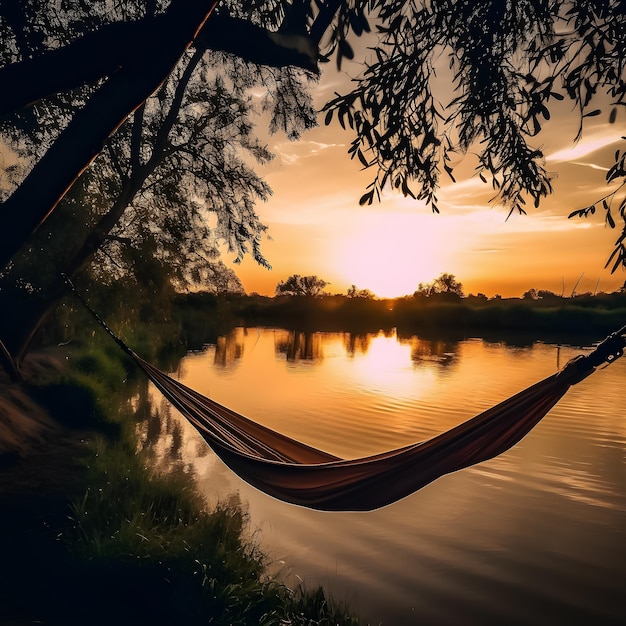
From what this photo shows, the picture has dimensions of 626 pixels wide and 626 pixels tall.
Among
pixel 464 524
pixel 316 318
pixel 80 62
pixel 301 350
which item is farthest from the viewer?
pixel 316 318

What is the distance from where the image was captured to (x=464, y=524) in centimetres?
591

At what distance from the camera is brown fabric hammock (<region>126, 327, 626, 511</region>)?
2.70 meters

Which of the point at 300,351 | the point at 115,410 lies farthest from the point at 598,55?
the point at 300,351

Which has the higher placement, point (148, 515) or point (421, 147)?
point (421, 147)

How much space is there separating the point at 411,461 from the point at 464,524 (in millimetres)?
3603

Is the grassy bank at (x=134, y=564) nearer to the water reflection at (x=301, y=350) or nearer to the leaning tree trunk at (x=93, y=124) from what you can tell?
the leaning tree trunk at (x=93, y=124)

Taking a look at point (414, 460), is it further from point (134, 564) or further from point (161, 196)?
point (161, 196)

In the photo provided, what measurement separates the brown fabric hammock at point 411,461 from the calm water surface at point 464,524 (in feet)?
5.25

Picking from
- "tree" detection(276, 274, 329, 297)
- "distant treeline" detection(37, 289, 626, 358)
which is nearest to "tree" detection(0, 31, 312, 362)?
"distant treeline" detection(37, 289, 626, 358)

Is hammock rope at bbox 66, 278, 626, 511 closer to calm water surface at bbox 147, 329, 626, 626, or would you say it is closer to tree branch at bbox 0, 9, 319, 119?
calm water surface at bbox 147, 329, 626, 626

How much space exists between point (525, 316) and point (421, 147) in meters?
34.4

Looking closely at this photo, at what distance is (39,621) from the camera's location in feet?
9.61

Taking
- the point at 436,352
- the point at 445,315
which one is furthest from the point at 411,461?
the point at 445,315

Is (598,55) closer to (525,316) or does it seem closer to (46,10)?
(46,10)
